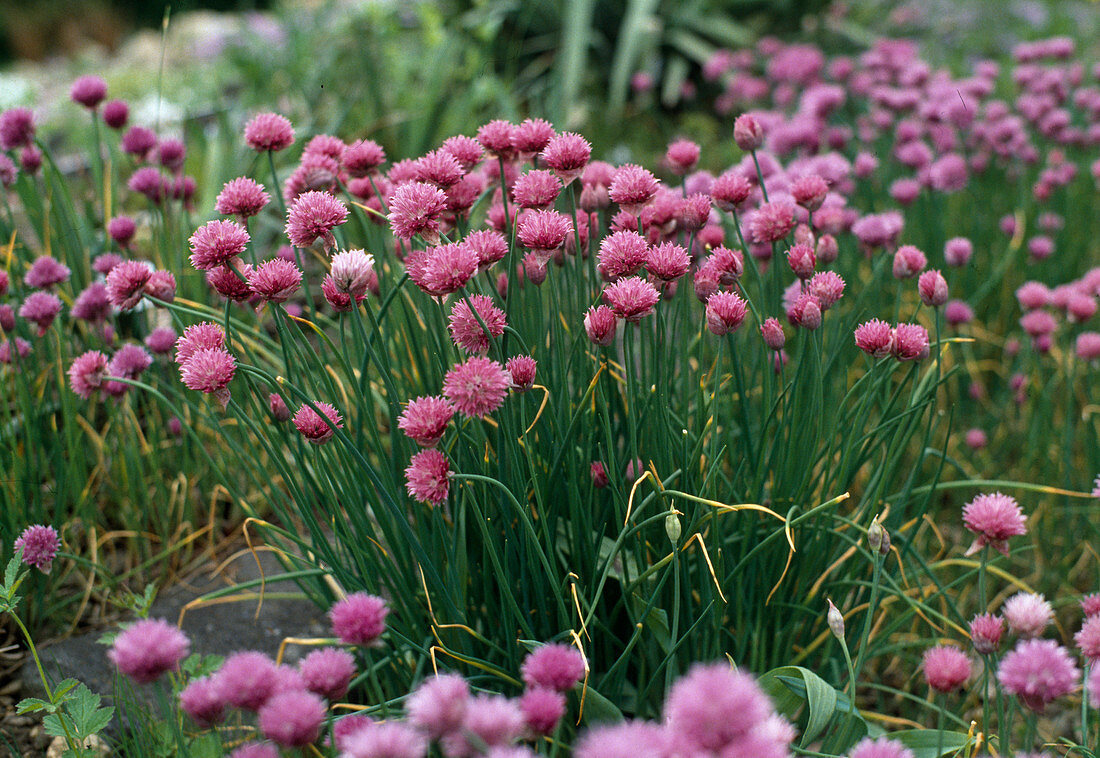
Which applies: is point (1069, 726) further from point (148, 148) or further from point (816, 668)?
point (148, 148)

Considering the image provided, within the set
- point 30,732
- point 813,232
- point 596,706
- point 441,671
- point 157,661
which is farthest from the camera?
point 813,232

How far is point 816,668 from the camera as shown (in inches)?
68.5

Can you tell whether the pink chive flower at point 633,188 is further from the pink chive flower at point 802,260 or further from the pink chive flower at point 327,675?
the pink chive flower at point 327,675

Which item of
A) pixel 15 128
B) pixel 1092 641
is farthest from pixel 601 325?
pixel 15 128

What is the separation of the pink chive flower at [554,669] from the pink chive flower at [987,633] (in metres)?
0.58

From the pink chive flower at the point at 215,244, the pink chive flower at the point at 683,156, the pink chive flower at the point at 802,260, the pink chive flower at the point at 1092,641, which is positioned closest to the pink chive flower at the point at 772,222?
the pink chive flower at the point at 802,260

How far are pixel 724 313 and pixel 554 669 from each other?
65cm

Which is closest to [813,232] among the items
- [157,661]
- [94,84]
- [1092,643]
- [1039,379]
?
[1039,379]

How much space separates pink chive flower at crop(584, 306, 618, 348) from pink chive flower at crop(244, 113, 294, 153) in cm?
71

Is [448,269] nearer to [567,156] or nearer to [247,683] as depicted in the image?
[567,156]

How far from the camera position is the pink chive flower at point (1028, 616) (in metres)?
1.05

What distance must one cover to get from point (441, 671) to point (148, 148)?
1.61 m

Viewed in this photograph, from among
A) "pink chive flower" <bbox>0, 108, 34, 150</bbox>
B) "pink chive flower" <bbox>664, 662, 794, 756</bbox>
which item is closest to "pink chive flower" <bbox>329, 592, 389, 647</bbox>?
"pink chive flower" <bbox>664, 662, 794, 756</bbox>

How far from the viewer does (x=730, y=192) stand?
1532 millimetres
